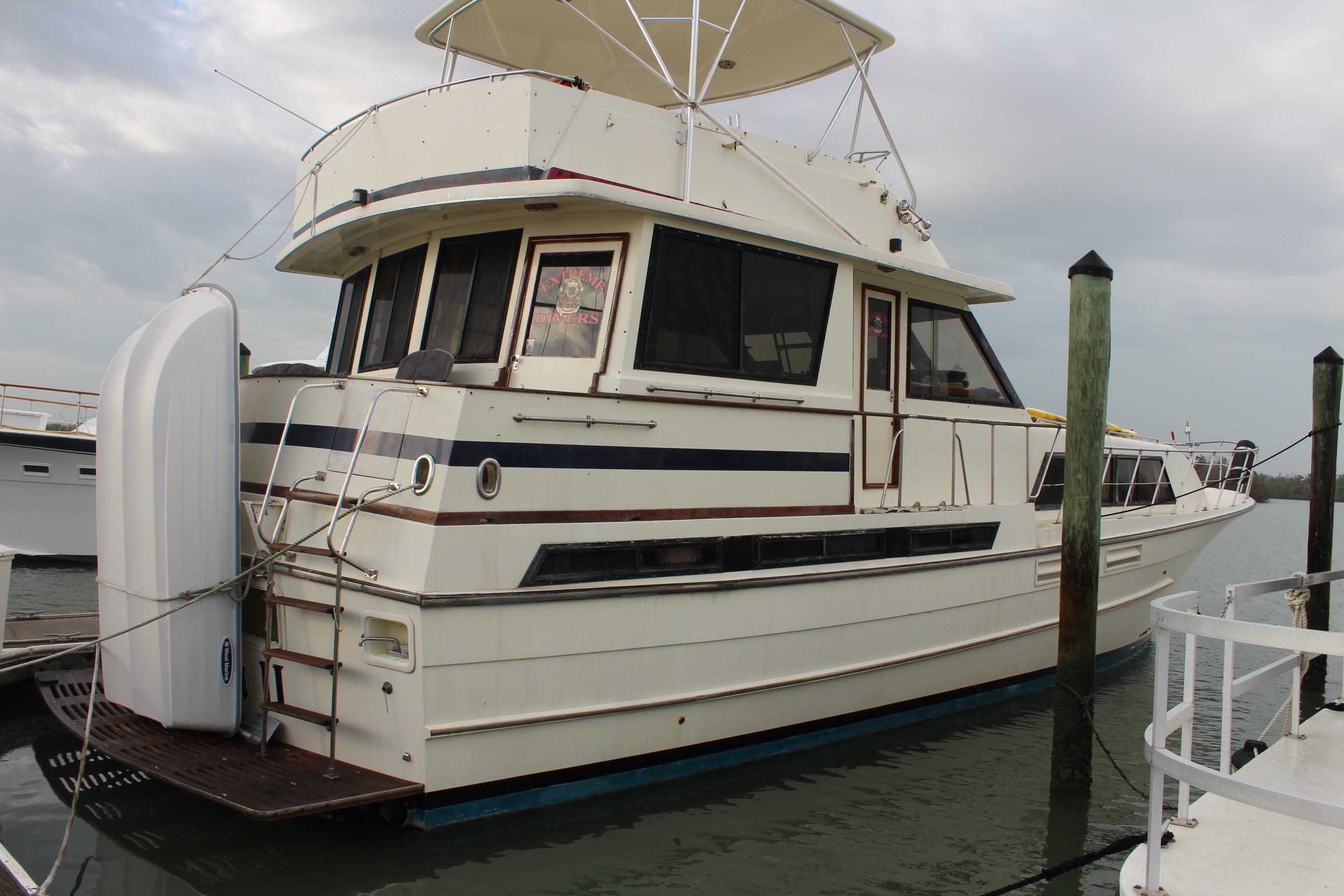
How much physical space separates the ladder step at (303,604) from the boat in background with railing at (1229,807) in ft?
11.5

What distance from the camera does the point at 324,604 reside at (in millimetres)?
4426

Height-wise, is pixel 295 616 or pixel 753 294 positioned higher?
pixel 753 294

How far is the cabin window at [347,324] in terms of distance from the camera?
6.66 m

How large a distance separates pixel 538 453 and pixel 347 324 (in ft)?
10.1

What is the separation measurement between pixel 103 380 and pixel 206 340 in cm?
63

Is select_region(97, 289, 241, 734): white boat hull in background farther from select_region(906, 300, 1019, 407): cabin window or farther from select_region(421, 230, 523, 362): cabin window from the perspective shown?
select_region(906, 300, 1019, 407): cabin window

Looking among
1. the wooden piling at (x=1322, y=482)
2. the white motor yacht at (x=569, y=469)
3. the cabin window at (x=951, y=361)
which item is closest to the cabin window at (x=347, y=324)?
the white motor yacht at (x=569, y=469)

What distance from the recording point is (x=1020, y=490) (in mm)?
7449

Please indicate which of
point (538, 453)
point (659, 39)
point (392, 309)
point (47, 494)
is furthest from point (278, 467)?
point (47, 494)

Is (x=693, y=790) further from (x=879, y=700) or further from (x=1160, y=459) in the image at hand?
(x=1160, y=459)

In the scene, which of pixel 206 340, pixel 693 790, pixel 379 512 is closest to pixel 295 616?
pixel 379 512

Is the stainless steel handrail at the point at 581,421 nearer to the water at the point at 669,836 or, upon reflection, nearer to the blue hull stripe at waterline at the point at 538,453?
the blue hull stripe at waterline at the point at 538,453

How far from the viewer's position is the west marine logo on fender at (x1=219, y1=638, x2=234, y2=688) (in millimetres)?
4539

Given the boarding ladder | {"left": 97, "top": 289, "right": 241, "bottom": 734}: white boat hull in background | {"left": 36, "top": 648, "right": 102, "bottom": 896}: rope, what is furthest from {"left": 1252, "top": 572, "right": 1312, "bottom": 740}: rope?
{"left": 36, "top": 648, "right": 102, "bottom": 896}: rope
